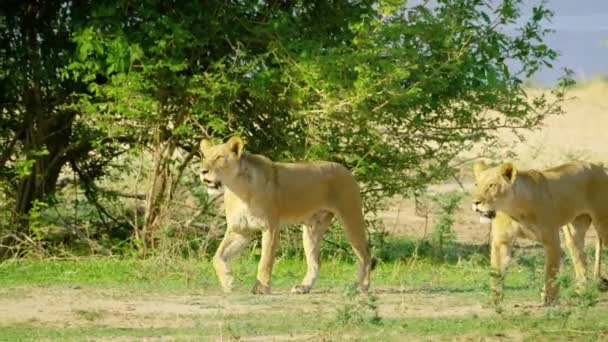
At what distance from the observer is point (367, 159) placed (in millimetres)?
15938

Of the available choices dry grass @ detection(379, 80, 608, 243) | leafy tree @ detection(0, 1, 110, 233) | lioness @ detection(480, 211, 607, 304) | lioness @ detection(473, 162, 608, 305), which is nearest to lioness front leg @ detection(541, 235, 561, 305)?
lioness @ detection(473, 162, 608, 305)

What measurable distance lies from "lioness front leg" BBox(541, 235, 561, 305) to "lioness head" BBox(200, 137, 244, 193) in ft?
8.11

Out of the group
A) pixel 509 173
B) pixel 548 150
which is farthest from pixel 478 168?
pixel 548 150

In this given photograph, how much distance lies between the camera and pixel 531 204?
11.7 metres

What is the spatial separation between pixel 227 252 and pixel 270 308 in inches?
57.4

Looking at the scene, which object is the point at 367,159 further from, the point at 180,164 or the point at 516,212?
the point at 516,212

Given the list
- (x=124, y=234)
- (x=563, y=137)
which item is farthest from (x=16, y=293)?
(x=563, y=137)

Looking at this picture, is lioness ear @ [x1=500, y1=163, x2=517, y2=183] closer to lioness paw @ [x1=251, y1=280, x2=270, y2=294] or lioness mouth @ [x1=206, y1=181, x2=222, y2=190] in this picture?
lioness paw @ [x1=251, y1=280, x2=270, y2=294]

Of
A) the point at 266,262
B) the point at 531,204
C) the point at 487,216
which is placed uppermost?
the point at 531,204

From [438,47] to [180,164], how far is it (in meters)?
3.19

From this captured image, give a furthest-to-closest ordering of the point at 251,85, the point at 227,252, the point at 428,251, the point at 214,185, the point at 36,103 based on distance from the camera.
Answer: the point at 428,251, the point at 36,103, the point at 251,85, the point at 227,252, the point at 214,185

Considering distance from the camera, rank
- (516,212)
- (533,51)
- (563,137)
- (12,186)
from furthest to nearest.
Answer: (563,137)
(12,186)
(533,51)
(516,212)

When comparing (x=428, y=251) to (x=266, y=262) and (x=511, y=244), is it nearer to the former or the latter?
(x=266, y=262)

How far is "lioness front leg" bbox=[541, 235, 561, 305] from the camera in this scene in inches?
453
